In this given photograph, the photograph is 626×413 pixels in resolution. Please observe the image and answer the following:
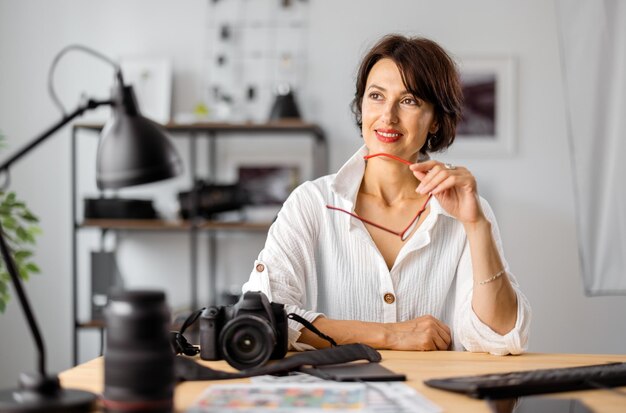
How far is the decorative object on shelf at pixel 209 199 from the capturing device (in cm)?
369

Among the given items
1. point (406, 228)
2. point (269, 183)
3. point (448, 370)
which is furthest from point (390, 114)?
point (269, 183)

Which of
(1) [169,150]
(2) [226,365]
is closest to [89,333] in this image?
(2) [226,365]

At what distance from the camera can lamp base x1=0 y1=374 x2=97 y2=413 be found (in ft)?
3.36

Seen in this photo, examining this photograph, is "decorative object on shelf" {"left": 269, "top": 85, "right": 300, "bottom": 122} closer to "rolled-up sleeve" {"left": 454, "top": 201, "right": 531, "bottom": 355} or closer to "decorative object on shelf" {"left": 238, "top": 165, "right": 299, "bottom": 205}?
"decorative object on shelf" {"left": 238, "top": 165, "right": 299, "bottom": 205}

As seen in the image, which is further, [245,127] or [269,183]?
[269,183]

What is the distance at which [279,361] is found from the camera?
1385 millimetres

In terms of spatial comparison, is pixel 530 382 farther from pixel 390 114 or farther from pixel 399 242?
pixel 390 114

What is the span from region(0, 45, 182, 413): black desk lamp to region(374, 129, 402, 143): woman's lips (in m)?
0.93

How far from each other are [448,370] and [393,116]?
79 centimetres

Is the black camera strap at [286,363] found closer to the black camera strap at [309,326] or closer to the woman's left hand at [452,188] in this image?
the black camera strap at [309,326]

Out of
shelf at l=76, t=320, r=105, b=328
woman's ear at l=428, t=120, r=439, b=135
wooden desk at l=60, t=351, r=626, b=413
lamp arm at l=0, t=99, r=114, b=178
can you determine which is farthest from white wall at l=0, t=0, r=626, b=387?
lamp arm at l=0, t=99, r=114, b=178

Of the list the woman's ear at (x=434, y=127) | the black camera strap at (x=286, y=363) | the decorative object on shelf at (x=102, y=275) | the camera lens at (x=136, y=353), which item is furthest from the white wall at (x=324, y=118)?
the camera lens at (x=136, y=353)

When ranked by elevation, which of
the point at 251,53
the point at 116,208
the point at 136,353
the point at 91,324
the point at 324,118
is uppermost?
the point at 251,53

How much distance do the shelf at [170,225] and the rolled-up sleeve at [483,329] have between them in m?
1.89
